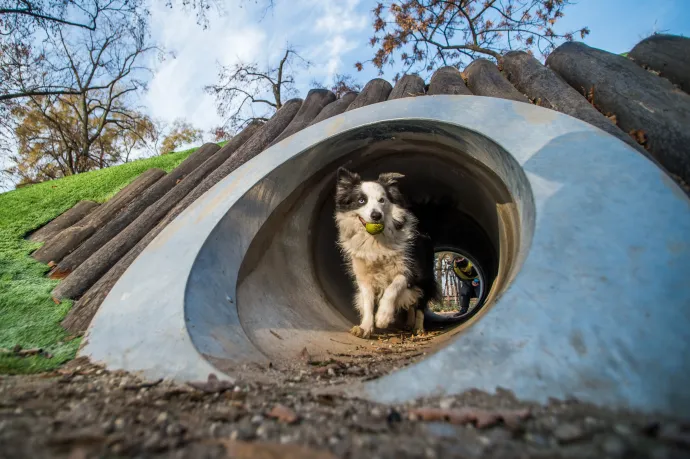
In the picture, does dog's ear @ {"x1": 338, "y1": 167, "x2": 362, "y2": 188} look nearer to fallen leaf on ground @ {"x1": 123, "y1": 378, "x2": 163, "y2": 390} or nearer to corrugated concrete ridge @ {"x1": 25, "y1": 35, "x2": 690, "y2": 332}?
corrugated concrete ridge @ {"x1": 25, "y1": 35, "x2": 690, "y2": 332}

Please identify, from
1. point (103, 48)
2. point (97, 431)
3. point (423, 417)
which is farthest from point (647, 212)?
point (103, 48)

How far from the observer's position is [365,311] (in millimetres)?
4984

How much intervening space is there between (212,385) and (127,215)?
166 inches

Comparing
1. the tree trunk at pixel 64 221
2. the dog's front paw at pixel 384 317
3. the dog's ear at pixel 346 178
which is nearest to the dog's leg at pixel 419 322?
the dog's front paw at pixel 384 317

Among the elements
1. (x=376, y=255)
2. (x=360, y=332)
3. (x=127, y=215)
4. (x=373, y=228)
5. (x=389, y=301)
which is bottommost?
(x=360, y=332)

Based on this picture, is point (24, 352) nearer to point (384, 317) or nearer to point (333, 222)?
point (384, 317)

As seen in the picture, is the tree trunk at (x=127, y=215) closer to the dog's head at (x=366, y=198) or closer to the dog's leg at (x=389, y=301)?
the dog's head at (x=366, y=198)

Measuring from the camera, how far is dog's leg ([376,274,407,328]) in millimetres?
4770

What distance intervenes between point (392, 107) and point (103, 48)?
20.6 metres

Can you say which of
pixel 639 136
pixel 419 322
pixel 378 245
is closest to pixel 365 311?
pixel 378 245

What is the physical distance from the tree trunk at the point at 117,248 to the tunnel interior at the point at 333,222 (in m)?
1.27

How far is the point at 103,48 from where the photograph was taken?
19.8 meters

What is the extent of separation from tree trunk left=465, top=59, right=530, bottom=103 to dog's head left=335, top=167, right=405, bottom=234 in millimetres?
1431

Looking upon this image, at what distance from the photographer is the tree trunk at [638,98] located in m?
3.30
